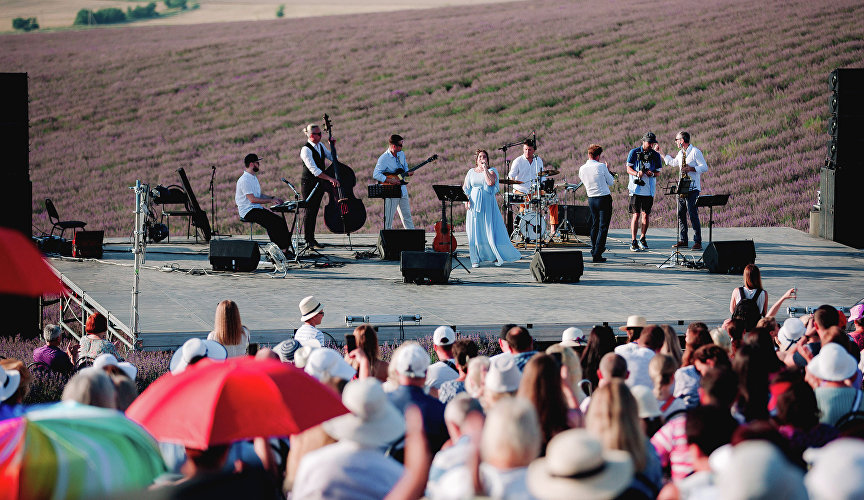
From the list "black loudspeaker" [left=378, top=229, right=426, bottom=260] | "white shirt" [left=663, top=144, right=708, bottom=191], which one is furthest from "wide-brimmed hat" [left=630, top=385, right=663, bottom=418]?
"white shirt" [left=663, top=144, right=708, bottom=191]

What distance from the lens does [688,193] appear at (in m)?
16.8

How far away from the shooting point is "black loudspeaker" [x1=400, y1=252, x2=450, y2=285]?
46.7ft

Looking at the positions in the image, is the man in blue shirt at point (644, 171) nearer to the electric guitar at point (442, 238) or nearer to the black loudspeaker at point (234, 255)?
the electric guitar at point (442, 238)

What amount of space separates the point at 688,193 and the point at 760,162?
13287 millimetres

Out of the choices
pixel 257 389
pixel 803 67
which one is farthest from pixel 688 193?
pixel 803 67

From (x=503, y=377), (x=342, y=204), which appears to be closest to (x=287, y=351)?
(x=503, y=377)

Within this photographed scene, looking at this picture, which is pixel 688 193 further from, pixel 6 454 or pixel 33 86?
pixel 33 86

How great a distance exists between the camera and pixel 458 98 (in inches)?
1521

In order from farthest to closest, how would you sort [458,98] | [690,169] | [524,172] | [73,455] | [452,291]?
[458,98] → [524,172] → [690,169] → [452,291] → [73,455]

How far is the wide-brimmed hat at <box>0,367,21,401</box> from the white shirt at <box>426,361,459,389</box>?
240cm

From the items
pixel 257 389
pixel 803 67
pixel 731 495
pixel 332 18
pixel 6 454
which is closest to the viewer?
pixel 731 495

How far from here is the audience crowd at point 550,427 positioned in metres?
3.39

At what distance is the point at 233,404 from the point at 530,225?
45.0 ft

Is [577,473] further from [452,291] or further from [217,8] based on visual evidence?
[217,8]
